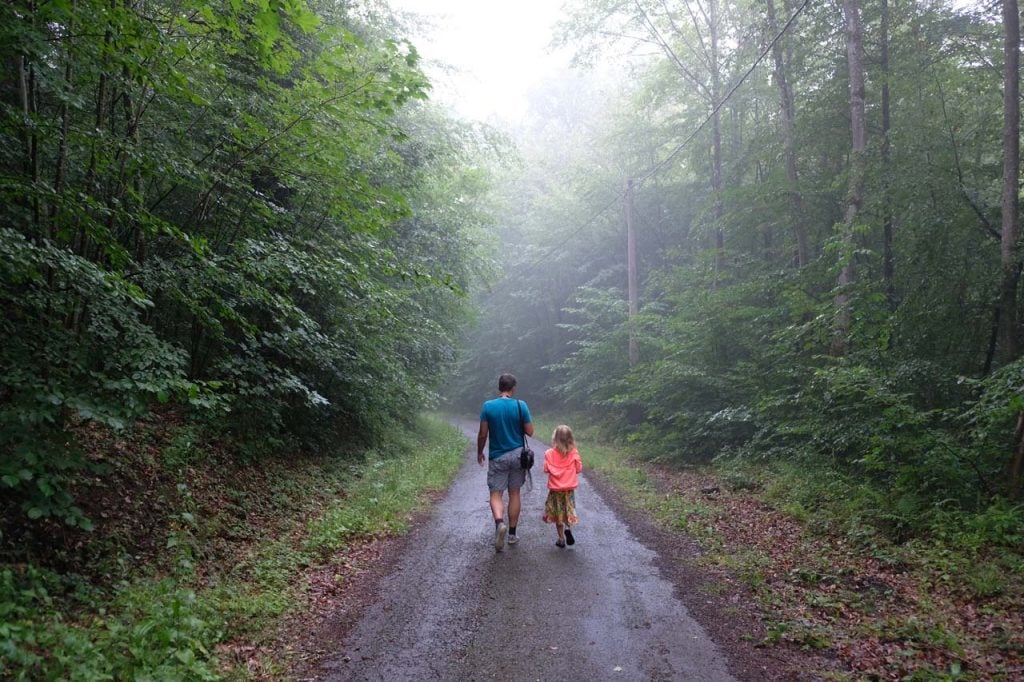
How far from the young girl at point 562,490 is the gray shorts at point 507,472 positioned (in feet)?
1.10

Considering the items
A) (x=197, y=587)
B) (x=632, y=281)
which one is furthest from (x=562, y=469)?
(x=632, y=281)

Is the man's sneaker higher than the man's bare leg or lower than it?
lower

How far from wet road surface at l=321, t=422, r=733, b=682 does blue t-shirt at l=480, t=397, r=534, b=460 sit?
1094 millimetres

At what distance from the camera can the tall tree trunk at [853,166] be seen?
9.73 meters

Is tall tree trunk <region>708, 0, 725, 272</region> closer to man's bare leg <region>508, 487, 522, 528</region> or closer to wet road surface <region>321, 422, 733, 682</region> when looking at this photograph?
man's bare leg <region>508, 487, 522, 528</region>

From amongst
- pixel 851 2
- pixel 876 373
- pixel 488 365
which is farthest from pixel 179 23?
pixel 488 365

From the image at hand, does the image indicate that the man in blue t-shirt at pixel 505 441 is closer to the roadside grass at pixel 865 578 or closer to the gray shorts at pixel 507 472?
the gray shorts at pixel 507 472

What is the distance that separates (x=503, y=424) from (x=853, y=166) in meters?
7.74

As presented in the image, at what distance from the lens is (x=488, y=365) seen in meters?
38.2

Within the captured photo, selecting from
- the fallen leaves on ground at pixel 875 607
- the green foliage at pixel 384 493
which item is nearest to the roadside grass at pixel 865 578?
the fallen leaves on ground at pixel 875 607

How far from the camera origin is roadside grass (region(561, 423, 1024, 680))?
4.08 meters

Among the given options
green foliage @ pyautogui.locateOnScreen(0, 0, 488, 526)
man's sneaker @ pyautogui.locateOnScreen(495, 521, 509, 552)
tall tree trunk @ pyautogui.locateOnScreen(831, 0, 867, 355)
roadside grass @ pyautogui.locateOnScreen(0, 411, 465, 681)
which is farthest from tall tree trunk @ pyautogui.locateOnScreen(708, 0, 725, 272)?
roadside grass @ pyautogui.locateOnScreen(0, 411, 465, 681)

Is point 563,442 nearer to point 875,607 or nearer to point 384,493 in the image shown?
point 875,607

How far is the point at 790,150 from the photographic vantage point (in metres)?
13.2
